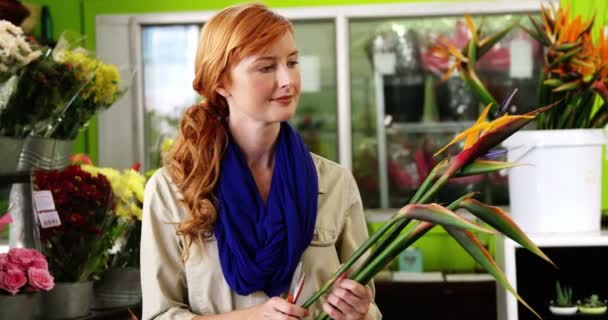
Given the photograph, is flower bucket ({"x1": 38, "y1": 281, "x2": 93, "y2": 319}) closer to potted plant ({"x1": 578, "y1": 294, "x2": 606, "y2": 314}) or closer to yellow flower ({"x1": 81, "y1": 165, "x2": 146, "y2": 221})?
yellow flower ({"x1": 81, "y1": 165, "x2": 146, "y2": 221})

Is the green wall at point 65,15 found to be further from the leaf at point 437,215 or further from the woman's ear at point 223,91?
the leaf at point 437,215

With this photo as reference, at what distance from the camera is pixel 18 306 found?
5.83 ft

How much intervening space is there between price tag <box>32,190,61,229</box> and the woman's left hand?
878 mm

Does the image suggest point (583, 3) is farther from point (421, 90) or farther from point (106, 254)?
point (106, 254)

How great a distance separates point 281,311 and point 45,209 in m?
0.85

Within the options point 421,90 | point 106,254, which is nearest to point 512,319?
point 106,254

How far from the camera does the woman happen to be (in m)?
1.46

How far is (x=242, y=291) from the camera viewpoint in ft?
4.88

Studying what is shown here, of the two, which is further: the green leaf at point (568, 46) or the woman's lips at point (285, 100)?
the green leaf at point (568, 46)

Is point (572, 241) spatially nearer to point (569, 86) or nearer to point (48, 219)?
point (569, 86)

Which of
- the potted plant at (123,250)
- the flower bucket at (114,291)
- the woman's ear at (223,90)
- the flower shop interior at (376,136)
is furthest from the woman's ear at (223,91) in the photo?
the flower bucket at (114,291)

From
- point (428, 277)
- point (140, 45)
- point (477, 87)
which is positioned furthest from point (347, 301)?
point (140, 45)

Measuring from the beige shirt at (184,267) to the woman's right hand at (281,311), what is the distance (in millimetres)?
149

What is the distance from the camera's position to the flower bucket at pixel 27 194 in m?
1.92
